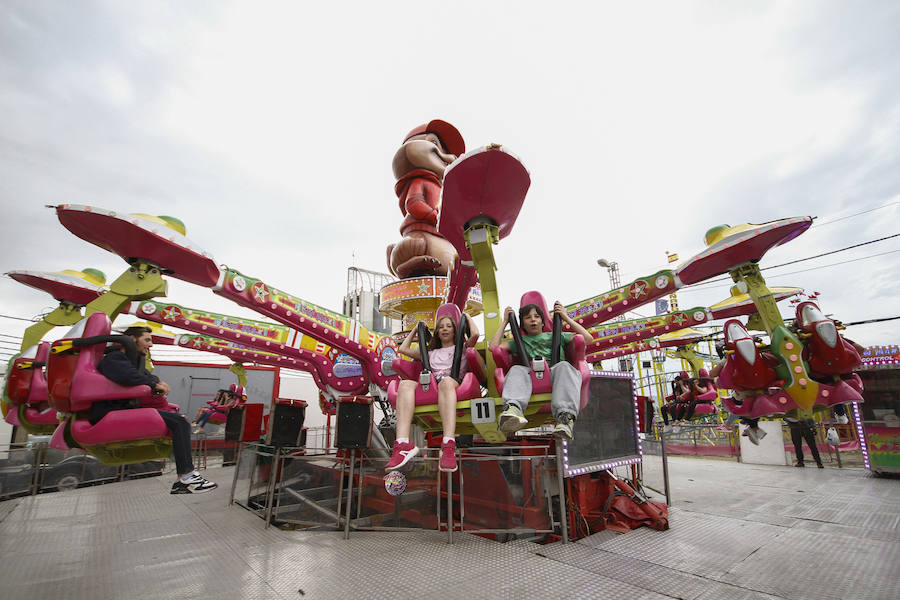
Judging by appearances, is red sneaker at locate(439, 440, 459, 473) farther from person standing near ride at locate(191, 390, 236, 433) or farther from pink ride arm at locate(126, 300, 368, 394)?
person standing near ride at locate(191, 390, 236, 433)

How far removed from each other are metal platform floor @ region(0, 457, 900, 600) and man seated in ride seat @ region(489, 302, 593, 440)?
3.81 ft

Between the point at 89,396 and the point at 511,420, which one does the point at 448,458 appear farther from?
the point at 89,396

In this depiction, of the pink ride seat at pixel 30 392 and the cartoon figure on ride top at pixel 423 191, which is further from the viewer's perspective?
the cartoon figure on ride top at pixel 423 191

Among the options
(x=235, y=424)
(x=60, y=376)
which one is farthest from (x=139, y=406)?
(x=235, y=424)

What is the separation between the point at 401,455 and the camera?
318 centimetres

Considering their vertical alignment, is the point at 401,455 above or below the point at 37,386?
below

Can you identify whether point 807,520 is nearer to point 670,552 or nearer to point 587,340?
point 670,552

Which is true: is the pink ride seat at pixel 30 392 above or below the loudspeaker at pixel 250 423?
above

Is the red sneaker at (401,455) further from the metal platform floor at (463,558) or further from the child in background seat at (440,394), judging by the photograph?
the metal platform floor at (463,558)

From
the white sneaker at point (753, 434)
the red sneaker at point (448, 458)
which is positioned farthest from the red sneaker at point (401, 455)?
the white sneaker at point (753, 434)

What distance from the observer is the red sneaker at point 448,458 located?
314cm

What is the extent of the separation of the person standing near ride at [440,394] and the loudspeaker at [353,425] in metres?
1.12

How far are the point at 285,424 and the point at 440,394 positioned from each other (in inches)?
107

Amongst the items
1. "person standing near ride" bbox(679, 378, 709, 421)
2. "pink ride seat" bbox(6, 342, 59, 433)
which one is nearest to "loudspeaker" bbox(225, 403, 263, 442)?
"pink ride seat" bbox(6, 342, 59, 433)
